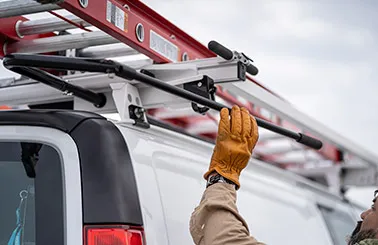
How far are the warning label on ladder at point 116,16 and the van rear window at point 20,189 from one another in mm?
539

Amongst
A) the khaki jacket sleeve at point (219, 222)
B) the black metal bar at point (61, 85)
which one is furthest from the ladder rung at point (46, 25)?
the khaki jacket sleeve at point (219, 222)

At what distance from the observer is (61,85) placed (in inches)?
114

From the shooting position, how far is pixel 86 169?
240 cm

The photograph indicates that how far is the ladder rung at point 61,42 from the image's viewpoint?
2914 mm

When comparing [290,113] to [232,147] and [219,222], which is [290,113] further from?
[219,222]

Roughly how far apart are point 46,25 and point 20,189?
2.52ft

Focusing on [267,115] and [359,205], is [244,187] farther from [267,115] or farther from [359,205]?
[359,205]

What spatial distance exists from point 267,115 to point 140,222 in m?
3.03

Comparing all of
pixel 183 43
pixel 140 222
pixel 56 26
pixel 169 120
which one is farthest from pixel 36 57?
pixel 169 120

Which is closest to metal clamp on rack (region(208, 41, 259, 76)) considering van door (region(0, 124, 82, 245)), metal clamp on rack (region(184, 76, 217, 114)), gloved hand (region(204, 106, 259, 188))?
metal clamp on rack (region(184, 76, 217, 114))

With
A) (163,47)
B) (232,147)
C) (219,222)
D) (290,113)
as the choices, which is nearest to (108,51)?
(163,47)

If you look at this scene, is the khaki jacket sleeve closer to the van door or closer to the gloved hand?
the gloved hand

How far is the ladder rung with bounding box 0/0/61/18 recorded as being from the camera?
259 cm

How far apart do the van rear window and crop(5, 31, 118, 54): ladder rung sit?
1.89 feet
